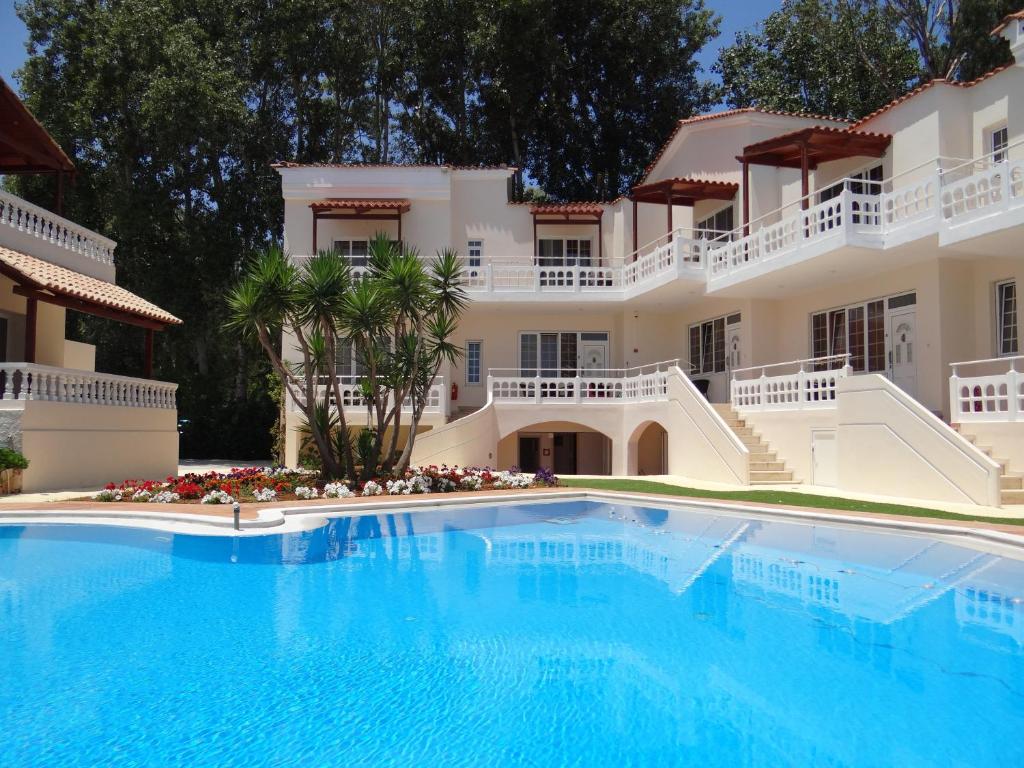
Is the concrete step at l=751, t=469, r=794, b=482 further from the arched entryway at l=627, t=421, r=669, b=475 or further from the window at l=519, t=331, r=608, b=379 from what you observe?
the window at l=519, t=331, r=608, b=379

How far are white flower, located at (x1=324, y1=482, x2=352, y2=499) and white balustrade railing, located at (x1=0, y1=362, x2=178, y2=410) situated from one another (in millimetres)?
6218

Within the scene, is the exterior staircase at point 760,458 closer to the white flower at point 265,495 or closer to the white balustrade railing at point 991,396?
the white balustrade railing at point 991,396

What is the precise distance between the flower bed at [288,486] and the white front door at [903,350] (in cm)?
873

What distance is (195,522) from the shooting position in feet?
40.1

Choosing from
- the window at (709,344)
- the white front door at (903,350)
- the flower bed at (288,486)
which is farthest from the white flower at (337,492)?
the window at (709,344)

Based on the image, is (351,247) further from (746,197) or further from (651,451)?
(746,197)

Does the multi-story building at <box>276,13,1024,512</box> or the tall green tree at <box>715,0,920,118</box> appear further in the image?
the tall green tree at <box>715,0,920,118</box>

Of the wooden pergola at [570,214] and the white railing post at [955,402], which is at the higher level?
the wooden pergola at [570,214]

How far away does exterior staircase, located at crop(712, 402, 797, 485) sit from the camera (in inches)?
720

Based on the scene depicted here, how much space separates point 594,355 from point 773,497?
1365 cm

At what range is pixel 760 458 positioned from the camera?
18797 mm

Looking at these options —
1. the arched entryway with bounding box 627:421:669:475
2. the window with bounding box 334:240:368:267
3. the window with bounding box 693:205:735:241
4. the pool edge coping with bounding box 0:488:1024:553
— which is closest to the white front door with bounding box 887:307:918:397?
the window with bounding box 693:205:735:241

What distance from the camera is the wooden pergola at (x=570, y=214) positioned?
2755 cm

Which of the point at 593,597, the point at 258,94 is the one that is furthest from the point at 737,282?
the point at 258,94
